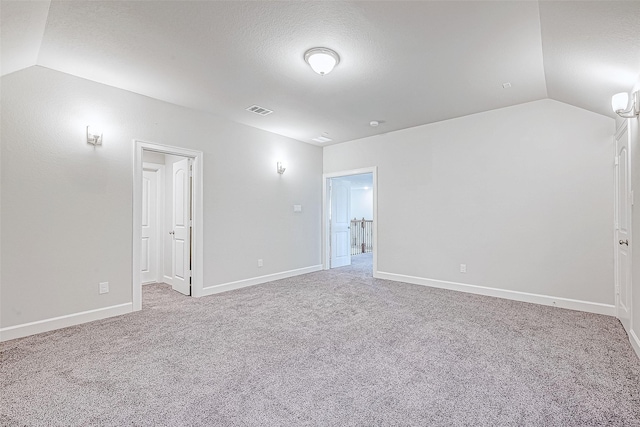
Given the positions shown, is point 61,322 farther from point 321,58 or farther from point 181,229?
point 321,58

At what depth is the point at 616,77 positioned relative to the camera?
263 cm

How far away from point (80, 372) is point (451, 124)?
209 inches

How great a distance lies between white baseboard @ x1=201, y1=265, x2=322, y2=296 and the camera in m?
4.50

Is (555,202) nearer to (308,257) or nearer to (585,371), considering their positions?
(585,371)

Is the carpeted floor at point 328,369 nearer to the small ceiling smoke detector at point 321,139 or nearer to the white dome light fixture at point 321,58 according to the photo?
the white dome light fixture at point 321,58

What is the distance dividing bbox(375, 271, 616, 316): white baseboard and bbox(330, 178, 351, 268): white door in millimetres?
1472

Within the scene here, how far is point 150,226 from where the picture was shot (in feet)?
17.8

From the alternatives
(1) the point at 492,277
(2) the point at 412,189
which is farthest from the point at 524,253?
(2) the point at 412,189

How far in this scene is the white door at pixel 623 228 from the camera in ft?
9.45

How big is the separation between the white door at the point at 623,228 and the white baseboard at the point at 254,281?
4.52m

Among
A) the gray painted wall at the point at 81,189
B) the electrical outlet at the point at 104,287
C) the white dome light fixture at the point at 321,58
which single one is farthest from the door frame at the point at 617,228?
the electrical outlet at the point at 104,287

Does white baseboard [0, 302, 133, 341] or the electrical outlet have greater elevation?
the electrical outlet

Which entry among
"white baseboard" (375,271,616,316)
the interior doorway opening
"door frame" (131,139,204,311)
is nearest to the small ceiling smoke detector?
"door frame" (131,139,204,311)

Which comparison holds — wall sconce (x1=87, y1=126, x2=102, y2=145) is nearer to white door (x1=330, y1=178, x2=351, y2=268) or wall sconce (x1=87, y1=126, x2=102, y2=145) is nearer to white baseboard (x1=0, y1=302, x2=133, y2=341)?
white baseboard (x1=0, y1=302, x2=133, y2=341)
